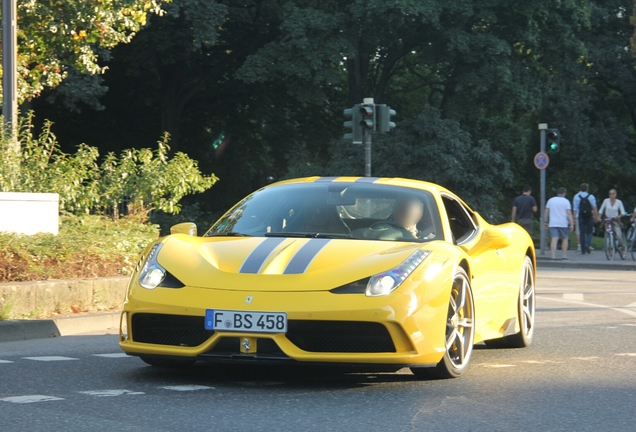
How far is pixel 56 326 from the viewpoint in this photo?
10211 mm

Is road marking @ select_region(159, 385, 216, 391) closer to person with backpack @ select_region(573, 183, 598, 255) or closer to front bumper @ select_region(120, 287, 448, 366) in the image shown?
front bumper @ select_region(120, 287, 448, 366)

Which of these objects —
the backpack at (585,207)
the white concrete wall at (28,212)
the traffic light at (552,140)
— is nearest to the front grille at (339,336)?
the white concrete wall at (28,212)

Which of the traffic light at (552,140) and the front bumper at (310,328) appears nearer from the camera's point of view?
the front bumper at (310,328)

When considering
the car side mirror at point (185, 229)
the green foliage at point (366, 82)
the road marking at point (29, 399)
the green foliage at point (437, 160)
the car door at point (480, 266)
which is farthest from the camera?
the green foliage at point (437, 160)

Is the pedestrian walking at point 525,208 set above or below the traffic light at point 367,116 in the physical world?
below

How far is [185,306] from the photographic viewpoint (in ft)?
22.3

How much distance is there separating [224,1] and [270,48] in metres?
2.49

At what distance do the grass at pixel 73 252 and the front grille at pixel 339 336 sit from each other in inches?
193

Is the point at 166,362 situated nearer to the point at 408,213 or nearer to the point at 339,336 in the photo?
the point at 339,336

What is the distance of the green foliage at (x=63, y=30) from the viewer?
2150 centimetres

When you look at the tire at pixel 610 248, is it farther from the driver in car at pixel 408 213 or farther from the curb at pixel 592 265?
the driver in car at pixel 408 213

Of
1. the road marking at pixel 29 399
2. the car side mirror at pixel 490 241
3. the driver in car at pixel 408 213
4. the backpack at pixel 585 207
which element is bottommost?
the road marking at pixel 29 399

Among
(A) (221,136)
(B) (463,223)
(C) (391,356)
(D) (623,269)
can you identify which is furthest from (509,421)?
(A) (221,136)

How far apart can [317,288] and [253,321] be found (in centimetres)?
41
